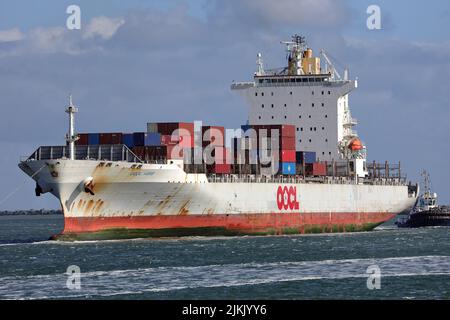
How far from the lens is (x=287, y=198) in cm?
5681

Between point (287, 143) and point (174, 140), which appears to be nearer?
point (174, 140)

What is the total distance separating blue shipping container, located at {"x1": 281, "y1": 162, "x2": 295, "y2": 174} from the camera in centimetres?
5687

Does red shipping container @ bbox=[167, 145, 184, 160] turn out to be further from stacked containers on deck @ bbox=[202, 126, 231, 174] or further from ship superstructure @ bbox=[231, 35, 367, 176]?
ship superstructure @ bbox=[231, 35, 367, 176]

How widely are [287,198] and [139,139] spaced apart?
36.1 feet

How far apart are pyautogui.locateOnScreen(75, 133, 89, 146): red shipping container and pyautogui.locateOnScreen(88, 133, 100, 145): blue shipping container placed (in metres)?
0.15

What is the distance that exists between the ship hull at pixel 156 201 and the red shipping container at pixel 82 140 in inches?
128

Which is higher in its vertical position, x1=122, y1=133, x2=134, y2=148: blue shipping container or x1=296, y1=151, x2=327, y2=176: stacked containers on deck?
x1=122, y1=133, x2=134, y2=148: blue shipping container

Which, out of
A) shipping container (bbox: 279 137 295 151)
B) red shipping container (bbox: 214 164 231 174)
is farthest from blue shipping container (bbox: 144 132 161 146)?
shipping container (bbox: 279 137 295 151)

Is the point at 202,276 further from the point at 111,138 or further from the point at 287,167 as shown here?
the point at 287,167

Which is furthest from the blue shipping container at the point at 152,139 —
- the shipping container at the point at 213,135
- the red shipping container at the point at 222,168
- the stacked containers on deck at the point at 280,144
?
the stacked containers on deck at the point at 280,144

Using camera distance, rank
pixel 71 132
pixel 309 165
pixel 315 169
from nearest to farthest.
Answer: pixel 71 132, pixel 309 165, pixel 315 169

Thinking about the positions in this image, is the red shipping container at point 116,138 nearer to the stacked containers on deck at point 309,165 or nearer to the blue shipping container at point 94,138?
the blue shipping container at point 94,138

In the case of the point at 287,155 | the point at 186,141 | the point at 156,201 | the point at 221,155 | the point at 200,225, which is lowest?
the point at 200,225

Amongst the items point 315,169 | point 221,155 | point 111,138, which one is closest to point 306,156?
point 315,169
